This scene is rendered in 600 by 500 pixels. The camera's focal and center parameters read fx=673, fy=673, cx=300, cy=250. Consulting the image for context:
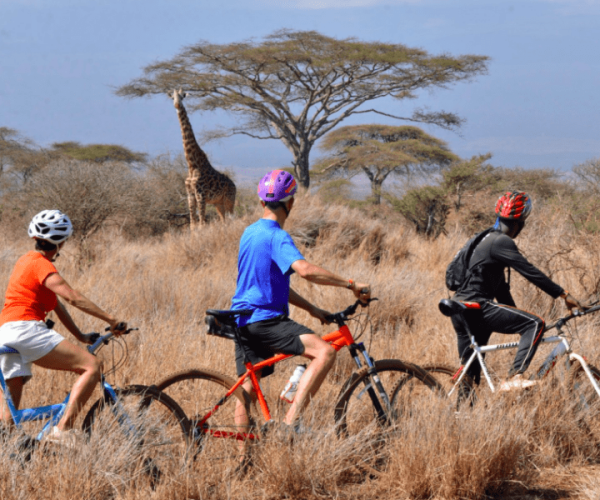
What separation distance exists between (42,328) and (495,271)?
2584 millimetres

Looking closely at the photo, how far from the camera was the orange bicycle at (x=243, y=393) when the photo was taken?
11.5 ft

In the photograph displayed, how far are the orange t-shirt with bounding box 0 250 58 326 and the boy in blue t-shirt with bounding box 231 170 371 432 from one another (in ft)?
3.23

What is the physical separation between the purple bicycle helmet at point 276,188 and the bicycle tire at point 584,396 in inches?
79.6

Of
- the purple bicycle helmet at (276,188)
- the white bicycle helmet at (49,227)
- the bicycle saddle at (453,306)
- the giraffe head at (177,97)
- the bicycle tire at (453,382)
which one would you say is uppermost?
the giraffe head at (177,97)

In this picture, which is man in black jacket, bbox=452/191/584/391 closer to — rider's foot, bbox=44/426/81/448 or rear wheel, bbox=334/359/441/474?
rear wheel, bbox=334/359/441/474

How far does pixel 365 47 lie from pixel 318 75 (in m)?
2.04

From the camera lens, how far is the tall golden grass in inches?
126

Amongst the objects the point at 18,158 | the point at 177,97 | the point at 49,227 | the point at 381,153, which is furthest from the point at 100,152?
the point at 49,227

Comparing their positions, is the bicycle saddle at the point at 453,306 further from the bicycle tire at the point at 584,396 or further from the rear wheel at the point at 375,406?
the bicycle tire at the point at 584,396

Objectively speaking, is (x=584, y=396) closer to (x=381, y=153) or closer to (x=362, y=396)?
(x=362, y=396)

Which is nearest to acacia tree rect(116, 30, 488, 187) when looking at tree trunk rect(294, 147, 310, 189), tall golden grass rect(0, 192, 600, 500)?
tree trunk rect(294, 147, 310, 189)

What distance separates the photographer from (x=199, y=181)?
48.8ft

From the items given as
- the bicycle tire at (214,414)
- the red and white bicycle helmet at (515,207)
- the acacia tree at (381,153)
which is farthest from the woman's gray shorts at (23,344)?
the acacia tree at (381,153)

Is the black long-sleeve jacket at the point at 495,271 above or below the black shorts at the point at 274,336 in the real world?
above
